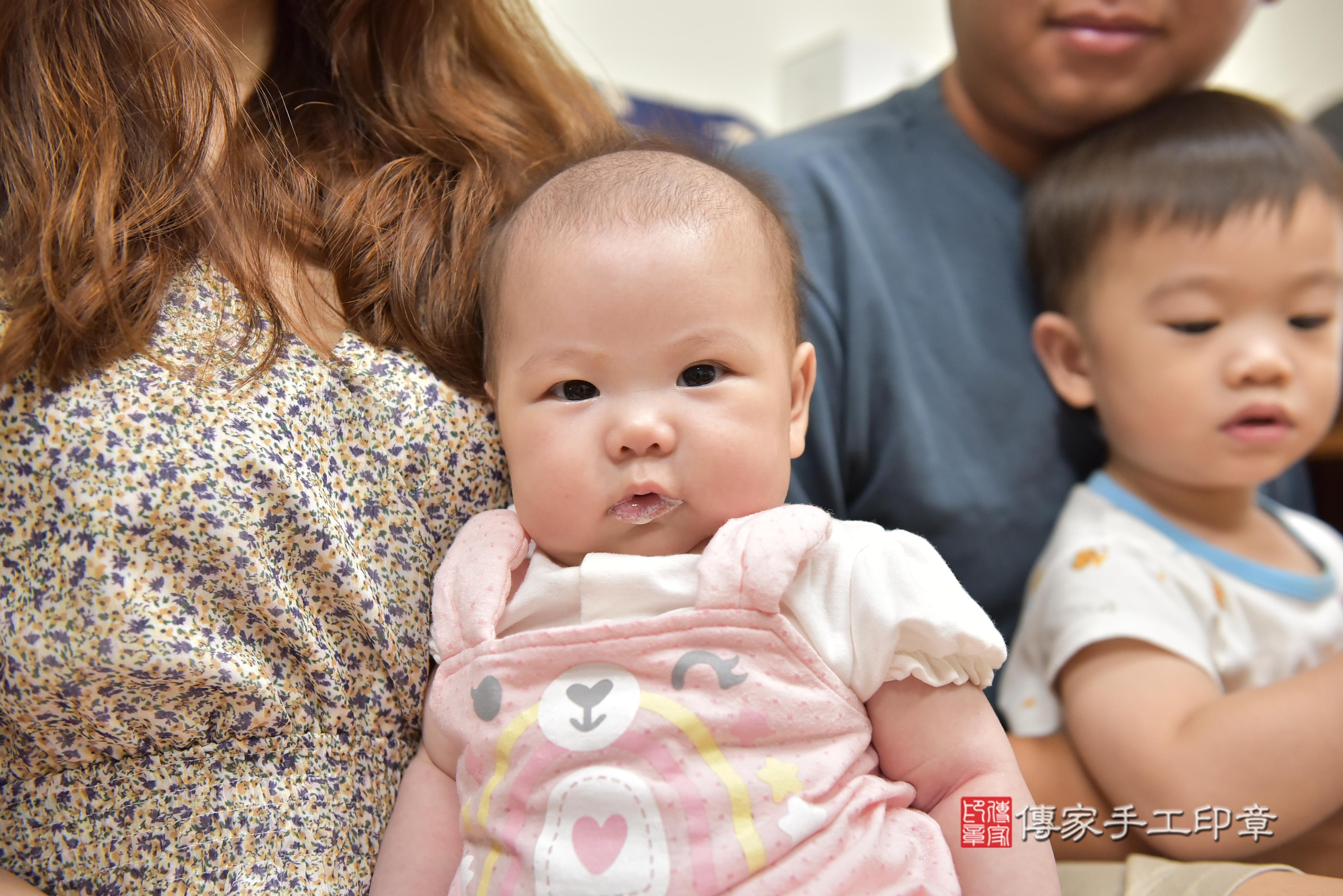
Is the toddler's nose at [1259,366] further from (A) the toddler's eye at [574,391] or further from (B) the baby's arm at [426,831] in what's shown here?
(B) the baby's arm at [426,831]

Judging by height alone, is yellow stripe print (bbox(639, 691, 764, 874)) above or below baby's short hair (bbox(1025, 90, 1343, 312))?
below

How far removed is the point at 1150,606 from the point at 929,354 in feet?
1.19

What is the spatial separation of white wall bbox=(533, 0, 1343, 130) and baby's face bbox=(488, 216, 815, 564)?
51.5 inches

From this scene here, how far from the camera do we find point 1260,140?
1.12 meters

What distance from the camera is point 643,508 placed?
2.44 feet

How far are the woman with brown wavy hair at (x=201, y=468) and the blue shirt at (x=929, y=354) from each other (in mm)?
427

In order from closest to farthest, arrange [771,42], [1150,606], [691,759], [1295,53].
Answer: [691,759] → [1150,606] → [771,42] → [1295,53]

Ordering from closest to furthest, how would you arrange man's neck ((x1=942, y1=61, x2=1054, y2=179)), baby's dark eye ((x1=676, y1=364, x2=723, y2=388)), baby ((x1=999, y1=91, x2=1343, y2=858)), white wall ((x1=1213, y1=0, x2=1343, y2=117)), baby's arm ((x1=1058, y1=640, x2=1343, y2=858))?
baby's dark eye ((x1=676, y1=364, x2=723, y2=388))
baby's arm ((x1=1058, y1=640, x2=1343, y2=858))
baby ((x1=999, y1=91, x2=1343, y2=858))
man's neck ((x1=942, y1=61, x2=1054, y2=179))
white wall ((x1=1213, y1=0, x2=1343, y2=117))

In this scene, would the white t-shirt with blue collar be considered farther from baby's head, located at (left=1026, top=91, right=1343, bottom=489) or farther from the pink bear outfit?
the pink bear outfit

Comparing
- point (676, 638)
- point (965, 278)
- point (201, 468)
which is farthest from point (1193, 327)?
point (201, 468)

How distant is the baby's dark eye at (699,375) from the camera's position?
0.77 metres

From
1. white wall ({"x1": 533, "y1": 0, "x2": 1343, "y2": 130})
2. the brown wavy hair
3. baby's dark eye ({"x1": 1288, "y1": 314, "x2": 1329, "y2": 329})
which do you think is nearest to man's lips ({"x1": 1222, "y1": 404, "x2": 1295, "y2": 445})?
baby's dark eye ({"x1": 1288, "y1": 314, "x2": 1329, "y2": 329})

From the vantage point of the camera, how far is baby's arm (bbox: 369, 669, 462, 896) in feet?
2.46

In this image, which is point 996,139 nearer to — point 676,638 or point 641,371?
point 641,371
